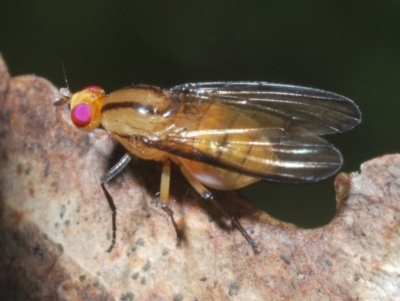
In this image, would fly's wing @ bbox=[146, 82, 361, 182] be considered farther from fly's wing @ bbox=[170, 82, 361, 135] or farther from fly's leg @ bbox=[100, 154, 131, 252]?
fly's leg @ bbox=[100, 154, 131, 252]

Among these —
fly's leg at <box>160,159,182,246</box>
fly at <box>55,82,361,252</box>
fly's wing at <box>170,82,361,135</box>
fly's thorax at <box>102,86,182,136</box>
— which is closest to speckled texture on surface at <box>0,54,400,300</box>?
fly's leg at <box>160,159,182,246</box>

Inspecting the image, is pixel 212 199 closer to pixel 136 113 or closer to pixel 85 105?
pixel 136 113

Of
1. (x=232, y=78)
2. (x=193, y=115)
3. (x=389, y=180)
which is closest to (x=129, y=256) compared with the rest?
(x=193, y=115)

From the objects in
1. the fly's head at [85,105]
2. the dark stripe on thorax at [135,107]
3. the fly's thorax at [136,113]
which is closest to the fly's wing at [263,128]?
the fly's thorax at [136,113]

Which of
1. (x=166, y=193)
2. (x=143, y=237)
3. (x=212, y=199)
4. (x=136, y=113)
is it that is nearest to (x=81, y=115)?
(x=136, y=113)

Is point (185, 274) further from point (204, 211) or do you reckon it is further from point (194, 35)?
point (194, 35)

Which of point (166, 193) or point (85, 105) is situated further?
point (85, 105)

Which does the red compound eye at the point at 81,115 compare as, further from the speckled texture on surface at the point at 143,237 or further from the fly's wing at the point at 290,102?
the fly's wing at the point at 290,102
